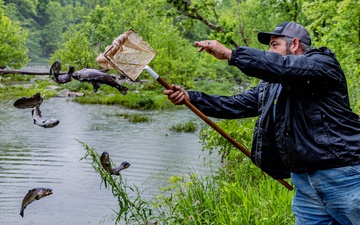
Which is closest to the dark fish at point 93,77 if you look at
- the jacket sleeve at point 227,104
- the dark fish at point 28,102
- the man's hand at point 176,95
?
the dark fish at point 28,102

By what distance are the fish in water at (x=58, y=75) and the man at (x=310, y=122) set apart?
129cm

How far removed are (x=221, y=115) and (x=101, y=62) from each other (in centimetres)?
139

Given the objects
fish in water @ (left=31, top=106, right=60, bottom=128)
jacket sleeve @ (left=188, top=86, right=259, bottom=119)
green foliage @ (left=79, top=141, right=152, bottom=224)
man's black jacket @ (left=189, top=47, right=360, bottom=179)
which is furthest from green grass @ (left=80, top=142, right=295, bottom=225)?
fish in water @ (left=31, top=106, right=60, bottom=128)

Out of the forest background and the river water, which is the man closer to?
the forest background

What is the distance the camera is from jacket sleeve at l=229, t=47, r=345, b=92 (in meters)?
2.78

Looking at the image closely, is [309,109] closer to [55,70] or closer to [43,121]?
[43,121]

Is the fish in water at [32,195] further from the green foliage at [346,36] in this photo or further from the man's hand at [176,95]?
the green foliage at [346,36]

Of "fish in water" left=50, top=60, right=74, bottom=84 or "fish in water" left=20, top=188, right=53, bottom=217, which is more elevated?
"fish in water" left=50, top=60, right=74, bottom=84

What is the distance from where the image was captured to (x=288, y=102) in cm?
301

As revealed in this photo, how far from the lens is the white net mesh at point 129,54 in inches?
104

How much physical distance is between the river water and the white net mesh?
5.17 m

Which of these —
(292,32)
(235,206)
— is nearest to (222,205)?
(235,206)

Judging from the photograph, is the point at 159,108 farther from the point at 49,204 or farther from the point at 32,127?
the point at 49,204

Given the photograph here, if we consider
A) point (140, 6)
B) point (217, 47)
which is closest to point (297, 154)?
point (217, 47)
